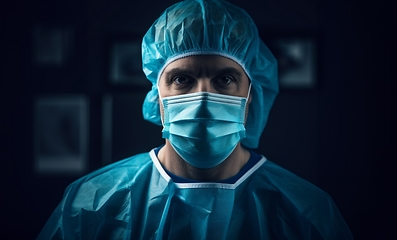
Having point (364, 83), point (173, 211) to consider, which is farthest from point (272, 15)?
point (173, 211)

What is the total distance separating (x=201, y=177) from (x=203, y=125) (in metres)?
0.20

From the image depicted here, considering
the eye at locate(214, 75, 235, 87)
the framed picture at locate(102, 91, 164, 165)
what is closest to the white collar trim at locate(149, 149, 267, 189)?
the eye at locate(214, 75, 235, 87)

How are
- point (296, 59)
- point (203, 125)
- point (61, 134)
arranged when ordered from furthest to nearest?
1. point (61, 134)
2. point (296, 59)
3. point (203, 125)

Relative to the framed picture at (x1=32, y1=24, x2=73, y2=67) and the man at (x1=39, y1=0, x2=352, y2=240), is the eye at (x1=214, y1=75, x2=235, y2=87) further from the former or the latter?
the framed picture at (x1=32, y1=24, x2=73, y2=67)


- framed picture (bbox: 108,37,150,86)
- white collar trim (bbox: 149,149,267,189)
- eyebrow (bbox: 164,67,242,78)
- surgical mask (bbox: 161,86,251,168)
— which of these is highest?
framed picture (bbox: 108,37,150,86)

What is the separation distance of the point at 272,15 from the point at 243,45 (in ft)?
3.12

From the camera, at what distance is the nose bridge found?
1.00 m

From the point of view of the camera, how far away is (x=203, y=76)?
40.0 inches

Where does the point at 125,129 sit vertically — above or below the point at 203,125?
below

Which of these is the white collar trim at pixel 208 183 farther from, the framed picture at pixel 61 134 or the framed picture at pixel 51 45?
the framed picture at pixel 51 45

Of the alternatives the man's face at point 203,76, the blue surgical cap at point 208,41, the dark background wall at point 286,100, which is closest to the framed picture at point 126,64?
the dark background wall at point 286,100

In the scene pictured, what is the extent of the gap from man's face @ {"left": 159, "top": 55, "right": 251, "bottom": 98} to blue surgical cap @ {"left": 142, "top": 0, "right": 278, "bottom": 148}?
24 millimetres

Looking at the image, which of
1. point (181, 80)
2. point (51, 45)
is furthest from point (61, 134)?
point (181, 80)

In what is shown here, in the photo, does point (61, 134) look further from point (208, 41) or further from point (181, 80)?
point (208, 41)
